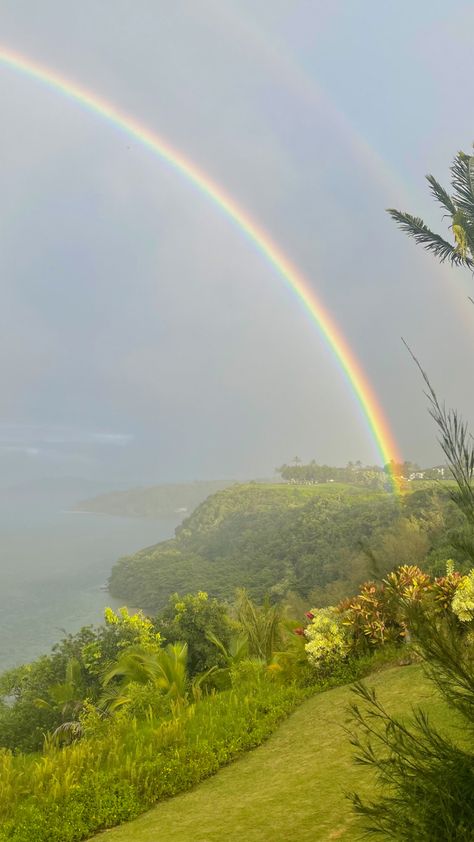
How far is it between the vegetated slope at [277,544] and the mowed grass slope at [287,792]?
89.8 ft

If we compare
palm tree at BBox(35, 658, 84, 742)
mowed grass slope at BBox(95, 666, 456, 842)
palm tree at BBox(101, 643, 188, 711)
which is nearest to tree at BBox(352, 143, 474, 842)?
mowed grass slope at BBox(95, 666, 456, 842)

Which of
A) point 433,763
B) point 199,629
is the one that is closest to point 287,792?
point 433,763

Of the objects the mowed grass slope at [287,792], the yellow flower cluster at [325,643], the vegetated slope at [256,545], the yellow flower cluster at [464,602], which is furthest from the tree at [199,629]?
the vegetated slope at [256,545]

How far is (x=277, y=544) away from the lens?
9231cm

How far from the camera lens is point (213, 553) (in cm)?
11706

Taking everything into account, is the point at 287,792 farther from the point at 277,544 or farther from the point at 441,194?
the point at 277,544

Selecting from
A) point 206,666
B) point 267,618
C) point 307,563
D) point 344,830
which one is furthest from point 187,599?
point 307,563

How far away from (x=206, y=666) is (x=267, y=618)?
2.05 m

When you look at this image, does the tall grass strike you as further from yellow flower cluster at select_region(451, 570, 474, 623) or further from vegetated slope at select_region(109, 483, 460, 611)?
vegetated slope at select_region(109, 483, 460, 611)

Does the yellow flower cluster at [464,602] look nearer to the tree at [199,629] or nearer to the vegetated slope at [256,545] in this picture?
the tree at [199,629]

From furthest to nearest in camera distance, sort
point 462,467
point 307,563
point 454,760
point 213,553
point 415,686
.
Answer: point 213,553 < point 307,563 < point 415,686 < point 462,467 < point 454,760

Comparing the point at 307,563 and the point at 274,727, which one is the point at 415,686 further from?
the point at 307,563

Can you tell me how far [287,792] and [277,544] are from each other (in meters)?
90.6

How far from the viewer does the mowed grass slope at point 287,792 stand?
11.5ft
